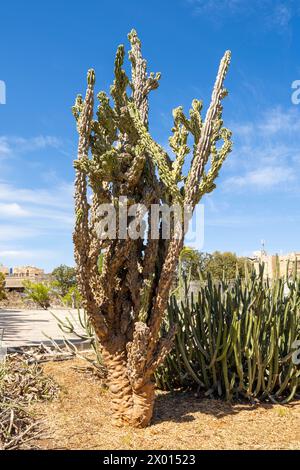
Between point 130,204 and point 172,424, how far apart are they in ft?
6.60

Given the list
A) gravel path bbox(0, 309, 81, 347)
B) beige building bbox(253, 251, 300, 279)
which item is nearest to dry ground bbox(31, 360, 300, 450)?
gravel path bbox(0, 309, 81, 347)

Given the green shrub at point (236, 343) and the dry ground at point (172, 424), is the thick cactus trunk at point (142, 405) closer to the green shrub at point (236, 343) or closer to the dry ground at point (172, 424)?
the dry ground at point (172, 424)

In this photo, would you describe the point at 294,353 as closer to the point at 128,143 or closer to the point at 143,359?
the point at 143,359

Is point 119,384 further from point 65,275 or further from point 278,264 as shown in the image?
point 65,275

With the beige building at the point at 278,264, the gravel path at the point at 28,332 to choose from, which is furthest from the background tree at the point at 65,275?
the gravel path at the point at 28,332

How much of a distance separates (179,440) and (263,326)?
1.79 metres

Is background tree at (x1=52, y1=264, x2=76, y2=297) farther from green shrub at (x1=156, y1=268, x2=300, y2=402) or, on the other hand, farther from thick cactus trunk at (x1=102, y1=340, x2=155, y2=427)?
thick cactus trunk at (x1=102, y1=340, x2=155, y2=427)

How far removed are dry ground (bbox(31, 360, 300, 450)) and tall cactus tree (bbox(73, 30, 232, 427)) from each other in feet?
0.83

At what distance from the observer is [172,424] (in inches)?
171

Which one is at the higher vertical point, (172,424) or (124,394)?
(124,394)

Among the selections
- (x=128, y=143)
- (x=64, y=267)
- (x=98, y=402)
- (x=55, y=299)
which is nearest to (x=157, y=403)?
(x=98, y=402)

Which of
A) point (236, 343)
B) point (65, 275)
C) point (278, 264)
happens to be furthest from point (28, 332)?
point (65, 275)

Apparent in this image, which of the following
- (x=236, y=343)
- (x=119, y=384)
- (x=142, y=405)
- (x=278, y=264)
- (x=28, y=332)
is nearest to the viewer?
(x=142, y=405)

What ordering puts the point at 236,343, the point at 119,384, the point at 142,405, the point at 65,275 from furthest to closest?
the point at 65,275, the point at 236,343, the point at 119,384, the point at 142,405
